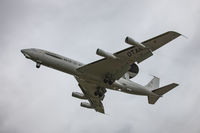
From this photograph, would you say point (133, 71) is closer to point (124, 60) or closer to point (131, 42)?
point (124, 60)

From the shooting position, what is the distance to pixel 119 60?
4262 cm

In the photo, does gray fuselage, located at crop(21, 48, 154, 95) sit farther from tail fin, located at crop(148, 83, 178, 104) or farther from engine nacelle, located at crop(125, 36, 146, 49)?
engine nacelle, located at crop(125, 36, 146, 49)

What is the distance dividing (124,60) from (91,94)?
12.1 meters

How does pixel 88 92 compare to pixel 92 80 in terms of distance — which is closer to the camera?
pixel 92 80

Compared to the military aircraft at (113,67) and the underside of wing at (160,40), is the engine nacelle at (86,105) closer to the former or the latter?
the military aircraft at (113,67)

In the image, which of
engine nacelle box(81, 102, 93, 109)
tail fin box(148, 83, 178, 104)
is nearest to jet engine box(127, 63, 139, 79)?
tail fin box(148, 83, 178, 104)

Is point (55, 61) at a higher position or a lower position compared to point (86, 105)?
higher

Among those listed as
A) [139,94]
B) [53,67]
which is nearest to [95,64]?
[53,67]

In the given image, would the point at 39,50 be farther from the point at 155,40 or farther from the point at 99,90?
the point at 155,40

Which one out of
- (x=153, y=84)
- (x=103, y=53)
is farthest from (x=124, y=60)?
(x=153, y=84)

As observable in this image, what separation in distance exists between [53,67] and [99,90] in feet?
28.0

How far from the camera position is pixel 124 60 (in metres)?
42.6

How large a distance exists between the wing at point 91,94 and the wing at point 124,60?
14.5 feet

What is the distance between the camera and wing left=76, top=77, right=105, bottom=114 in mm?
50434
